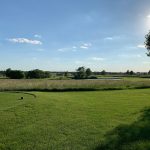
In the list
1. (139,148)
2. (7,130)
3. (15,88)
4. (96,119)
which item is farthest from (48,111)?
(15,88)

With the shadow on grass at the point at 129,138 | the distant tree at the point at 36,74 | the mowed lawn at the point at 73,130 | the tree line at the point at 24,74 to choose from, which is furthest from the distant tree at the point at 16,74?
the shadow on grass at the point at 129,138

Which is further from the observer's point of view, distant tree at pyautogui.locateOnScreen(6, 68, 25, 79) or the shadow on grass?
distant tree at pyautogui.locateOnScreen(6, 68, 25, 79)

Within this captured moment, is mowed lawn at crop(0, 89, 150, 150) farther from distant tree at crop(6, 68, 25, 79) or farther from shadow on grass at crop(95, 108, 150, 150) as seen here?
distant tree at crop(6, 68, 25, 79)

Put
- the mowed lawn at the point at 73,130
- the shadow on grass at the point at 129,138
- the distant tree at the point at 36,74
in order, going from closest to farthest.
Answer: the shadow on grass at the point at 129,138
the mowed lawn at the point at 73,130
the distant tree at the point at 36,74

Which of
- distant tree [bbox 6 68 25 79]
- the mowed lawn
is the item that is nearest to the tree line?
distant tree [bbox 6 68 25 79]

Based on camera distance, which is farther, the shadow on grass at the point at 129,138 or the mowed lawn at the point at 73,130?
the mowed lawn at the point at 73,130

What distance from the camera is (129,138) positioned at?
859 centimetres

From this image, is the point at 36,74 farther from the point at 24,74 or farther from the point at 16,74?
the point at 16,74

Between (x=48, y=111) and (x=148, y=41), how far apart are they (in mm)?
19513

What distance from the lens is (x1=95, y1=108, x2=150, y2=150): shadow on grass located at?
771cm

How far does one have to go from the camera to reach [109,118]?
11961 mm

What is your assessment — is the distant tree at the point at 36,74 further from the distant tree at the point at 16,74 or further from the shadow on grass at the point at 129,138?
the shadow on grass at the point at 129,138

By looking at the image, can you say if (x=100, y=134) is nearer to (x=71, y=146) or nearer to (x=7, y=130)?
(x=71, y=146)

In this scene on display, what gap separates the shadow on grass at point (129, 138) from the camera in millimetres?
7706
